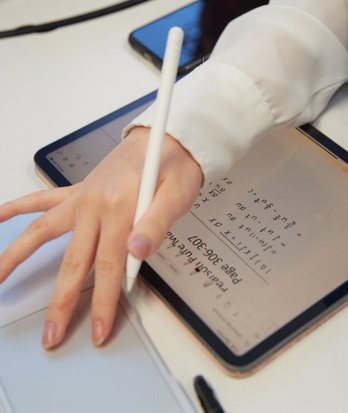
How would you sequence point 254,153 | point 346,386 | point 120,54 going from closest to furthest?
point 346,386 < point 254,153 < point 120,54

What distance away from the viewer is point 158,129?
30cm

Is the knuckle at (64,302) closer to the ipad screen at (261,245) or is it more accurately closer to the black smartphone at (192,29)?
the ipad screen at (261,245)

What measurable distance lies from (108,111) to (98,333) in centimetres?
23

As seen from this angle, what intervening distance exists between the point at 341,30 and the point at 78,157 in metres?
0.24

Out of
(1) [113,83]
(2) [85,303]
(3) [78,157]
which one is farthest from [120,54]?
(2) [85,303]

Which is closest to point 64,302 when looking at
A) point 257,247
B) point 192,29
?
point 257,247

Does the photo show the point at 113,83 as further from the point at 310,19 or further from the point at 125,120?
the point at 310,19

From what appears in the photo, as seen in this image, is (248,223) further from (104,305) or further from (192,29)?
(192,29)

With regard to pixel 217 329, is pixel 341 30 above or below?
above

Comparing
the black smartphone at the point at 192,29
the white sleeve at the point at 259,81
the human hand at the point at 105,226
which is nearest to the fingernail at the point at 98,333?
the human hand at the point at 105,226

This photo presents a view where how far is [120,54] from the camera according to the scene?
556 mm

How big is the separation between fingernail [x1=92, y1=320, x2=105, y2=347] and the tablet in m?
0.04

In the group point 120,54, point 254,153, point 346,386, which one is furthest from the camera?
point 120,54

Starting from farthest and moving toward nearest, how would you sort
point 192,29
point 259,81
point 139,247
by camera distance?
point 192,29
point 259,81
point 139,247
